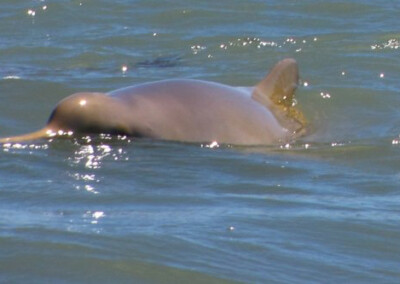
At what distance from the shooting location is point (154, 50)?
10.9 meters

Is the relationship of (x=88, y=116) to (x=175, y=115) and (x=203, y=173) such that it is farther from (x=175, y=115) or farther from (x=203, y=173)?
(x=203, y=173)

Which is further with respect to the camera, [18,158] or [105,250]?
[18,158]

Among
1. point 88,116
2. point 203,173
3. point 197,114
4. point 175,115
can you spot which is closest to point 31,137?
point 88,116

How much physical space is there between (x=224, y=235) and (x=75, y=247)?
0.62 metres

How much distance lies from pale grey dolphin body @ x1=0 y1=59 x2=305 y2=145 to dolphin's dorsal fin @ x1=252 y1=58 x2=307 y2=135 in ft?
0.16

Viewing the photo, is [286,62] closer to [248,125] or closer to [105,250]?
[248,125]

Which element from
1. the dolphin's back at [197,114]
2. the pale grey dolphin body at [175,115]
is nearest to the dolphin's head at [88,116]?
the pale grey dolphin body at [175,115]

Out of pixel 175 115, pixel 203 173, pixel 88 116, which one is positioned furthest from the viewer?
pixel 175 115

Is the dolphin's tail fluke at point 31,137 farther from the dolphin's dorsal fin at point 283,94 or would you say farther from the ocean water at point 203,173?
the dolphin's dorsal fin at point 283,94

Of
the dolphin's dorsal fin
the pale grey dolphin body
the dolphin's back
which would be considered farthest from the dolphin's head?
the dolphin's dorsal fin

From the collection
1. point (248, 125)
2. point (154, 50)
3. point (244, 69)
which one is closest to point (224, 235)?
point (248, 125)

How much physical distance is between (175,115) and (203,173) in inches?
27.6

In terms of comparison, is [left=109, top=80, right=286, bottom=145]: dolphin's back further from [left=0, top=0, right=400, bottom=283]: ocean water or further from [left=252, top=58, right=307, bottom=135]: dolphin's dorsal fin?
[left=252, top=58, right=307, bottom=135]: dolphin's dorsal fin

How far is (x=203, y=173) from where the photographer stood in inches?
247
